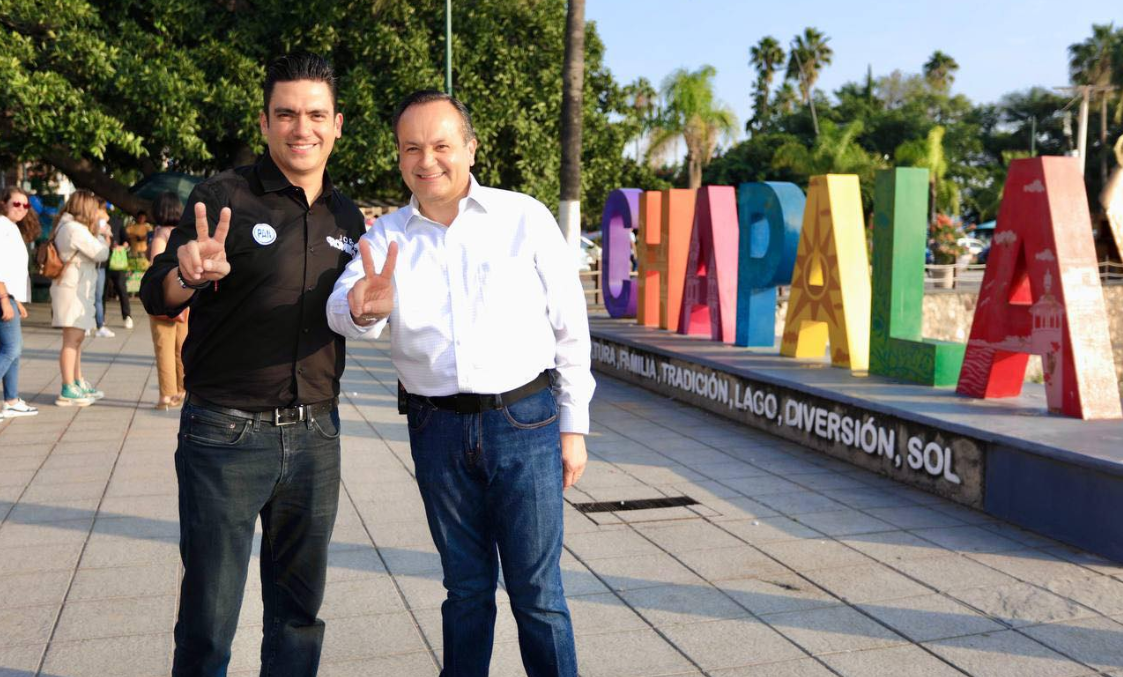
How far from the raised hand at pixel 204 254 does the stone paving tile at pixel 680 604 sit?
2397 mm

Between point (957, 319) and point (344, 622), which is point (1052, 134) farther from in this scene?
point (344, 622)

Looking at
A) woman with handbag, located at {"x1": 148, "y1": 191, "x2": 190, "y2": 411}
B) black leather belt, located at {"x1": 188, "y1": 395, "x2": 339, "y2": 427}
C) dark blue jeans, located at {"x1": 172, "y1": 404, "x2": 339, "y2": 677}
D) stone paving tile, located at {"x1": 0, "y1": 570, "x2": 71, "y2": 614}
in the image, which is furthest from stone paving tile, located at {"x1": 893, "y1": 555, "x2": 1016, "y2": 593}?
woman with handbag, located at {"x1": 148, "y1": 191, "x2": 190, "y2": 411}

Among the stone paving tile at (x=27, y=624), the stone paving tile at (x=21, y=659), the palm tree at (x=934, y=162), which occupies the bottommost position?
the stone paving tile at (x=21, y=659)

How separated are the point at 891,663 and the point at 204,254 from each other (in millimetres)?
2790

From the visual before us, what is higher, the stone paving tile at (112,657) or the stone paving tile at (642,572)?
the stone paving tile at (642,572)

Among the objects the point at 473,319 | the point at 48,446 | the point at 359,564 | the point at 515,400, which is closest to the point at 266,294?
the point at 473,319

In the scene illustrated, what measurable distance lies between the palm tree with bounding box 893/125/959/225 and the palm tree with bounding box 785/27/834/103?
24164 mm

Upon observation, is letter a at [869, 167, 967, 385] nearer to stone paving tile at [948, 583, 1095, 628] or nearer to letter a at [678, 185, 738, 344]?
letter a at [678, 185, 738, 344]

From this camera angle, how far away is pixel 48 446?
7.37m

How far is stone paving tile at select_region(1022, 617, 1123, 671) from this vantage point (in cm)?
375

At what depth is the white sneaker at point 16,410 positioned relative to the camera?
8.38m

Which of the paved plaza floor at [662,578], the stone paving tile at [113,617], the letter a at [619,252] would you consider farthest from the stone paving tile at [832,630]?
the letter a at [619,252]

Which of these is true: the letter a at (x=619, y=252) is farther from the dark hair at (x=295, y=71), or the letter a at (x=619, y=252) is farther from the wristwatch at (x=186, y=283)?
the wristwatch at (x=186, y=283)

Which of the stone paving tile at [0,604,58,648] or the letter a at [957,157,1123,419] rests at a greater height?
the letter a at [957,157,1123,419]
